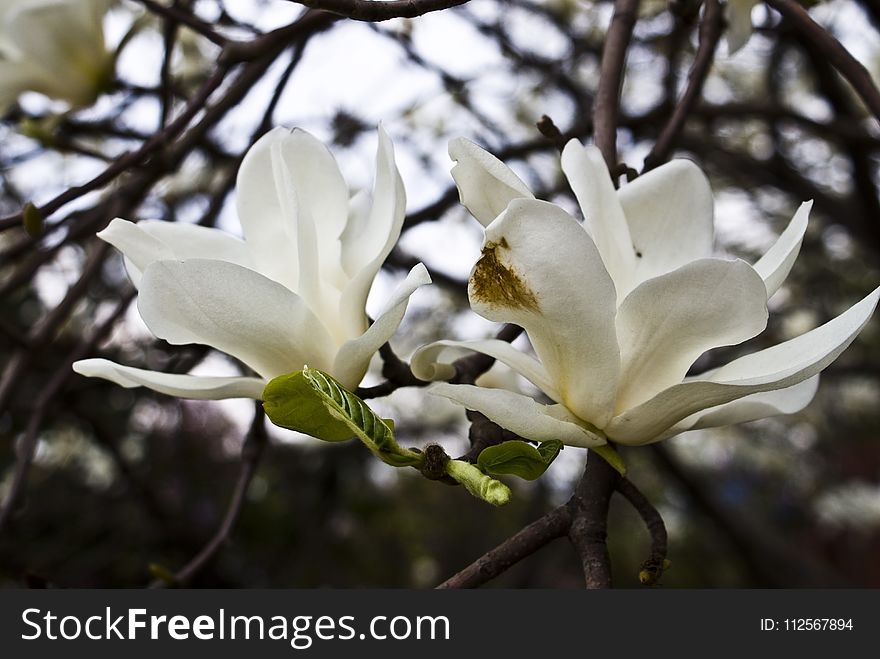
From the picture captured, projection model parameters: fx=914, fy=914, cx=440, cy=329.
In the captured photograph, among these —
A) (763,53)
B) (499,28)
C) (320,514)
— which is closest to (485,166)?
(499,28)

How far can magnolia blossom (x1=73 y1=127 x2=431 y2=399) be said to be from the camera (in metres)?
0.42

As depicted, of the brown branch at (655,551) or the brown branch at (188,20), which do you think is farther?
the brown branch at (188,20)

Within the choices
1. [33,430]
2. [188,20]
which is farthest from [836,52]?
[33,430]

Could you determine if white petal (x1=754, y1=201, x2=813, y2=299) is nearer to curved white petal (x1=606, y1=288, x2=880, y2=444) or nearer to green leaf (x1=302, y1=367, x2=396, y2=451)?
curved white petal (x1=606, y1=288, x2=880, y2=444)

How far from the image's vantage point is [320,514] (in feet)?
7.04

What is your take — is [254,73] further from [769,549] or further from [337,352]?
[769,549]

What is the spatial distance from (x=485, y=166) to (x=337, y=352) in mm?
118

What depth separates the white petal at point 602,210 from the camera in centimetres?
44

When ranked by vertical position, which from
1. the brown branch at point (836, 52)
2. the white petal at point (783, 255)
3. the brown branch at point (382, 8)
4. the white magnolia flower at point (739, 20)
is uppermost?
the brown branch at point (382, 8)

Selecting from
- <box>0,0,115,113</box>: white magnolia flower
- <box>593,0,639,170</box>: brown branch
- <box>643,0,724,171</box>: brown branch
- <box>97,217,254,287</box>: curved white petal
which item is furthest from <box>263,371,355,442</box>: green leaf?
<box>0,0,115,113</box>: white magnolia flower

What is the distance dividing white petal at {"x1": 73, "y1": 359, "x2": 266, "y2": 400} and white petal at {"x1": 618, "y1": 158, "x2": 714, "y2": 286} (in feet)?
0.71

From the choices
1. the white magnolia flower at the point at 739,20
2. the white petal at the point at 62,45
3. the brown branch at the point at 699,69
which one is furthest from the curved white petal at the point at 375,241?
the white petal at the point at 62,45

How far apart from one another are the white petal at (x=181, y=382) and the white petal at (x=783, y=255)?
0.25 meters

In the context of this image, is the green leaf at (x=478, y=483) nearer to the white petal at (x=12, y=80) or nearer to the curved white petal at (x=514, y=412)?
the curved white petal at (x=514, y=412)
